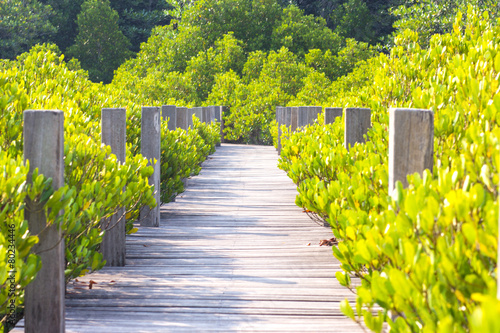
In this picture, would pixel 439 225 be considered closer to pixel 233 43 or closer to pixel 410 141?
pixel 410 141

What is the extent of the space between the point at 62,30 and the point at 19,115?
33.0 metres

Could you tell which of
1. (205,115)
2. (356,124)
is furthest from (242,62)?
(356,124)

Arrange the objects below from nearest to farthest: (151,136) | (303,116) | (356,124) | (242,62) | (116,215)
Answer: (116,215), (356,124), (151,136), (303,116), (242,62)

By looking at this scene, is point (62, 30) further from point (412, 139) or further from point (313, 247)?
point (412, 139)

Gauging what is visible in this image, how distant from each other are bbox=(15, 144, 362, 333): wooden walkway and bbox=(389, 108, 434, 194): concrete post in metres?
1.33

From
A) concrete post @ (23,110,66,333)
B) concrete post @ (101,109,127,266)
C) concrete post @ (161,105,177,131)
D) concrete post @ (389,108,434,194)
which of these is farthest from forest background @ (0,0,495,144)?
concrete post @ (23,110,66,333)

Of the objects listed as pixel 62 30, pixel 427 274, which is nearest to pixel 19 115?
pixel 427 274

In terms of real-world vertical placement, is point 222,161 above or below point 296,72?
below

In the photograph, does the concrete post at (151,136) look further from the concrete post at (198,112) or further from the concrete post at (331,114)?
the concrete post at (198,112)

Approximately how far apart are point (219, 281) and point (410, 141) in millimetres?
2442

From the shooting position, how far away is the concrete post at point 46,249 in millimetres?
3457

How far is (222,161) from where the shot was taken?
16.2 m

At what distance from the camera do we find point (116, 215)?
559 centimetres

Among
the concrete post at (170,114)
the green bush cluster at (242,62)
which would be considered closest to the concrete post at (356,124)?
the concrete post at (170,114)
